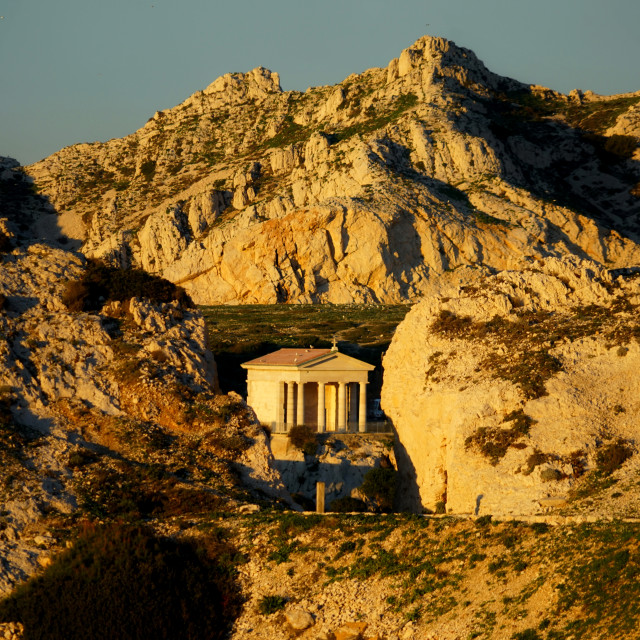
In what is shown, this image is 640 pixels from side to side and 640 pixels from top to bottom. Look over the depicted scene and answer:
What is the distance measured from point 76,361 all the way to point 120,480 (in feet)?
27.0

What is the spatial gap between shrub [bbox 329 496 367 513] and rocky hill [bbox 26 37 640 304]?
6350 centimetres

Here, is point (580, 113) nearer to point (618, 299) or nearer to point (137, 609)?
point (618, 299)

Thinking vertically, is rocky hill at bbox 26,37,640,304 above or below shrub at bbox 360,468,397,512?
above

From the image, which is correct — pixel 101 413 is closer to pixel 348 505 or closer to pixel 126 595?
pixel 348 505

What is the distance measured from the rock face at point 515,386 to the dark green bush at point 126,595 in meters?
11.2

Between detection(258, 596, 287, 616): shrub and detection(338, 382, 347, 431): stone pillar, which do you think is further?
detection(338, 382, 347, 431): stone pillar

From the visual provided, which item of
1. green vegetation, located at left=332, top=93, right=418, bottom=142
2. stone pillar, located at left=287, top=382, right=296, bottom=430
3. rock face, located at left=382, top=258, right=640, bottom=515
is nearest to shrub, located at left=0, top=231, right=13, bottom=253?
stone pillar, located at left=287, top=382, right=296, bottom=430

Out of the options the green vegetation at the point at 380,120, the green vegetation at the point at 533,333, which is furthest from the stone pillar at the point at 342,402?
the green vegetation at the point at 380,120

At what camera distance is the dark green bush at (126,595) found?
2634cm

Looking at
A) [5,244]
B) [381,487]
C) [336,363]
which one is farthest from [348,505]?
[5,244]

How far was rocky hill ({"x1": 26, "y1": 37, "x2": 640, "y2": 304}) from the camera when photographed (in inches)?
4601

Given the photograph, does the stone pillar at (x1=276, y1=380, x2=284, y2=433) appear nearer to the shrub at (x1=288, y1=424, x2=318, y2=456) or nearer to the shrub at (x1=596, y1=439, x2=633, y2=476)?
the shrub at (x1=288, y1=424, x2=318, y2=456)

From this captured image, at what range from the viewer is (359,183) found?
4862 inches

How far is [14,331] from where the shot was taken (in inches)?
1693
